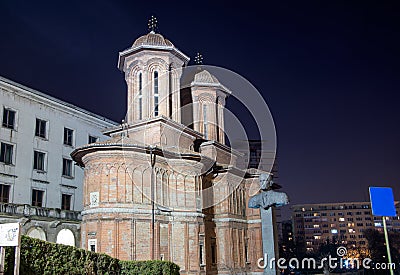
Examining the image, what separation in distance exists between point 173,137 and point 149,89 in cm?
410

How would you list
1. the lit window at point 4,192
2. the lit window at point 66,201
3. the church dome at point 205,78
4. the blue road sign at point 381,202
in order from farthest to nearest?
the church dome at point 205,78 → the lit window at point 66,201 → the lit window at point 4,192 → the blue road sign at point 381,202

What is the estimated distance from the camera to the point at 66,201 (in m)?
34.2

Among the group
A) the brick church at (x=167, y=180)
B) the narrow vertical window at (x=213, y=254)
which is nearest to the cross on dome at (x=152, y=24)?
the brick church at (x=167, y=180)

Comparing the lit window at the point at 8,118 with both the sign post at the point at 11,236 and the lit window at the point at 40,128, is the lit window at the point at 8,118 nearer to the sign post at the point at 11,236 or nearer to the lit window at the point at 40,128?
the lit window at the point at 40,128

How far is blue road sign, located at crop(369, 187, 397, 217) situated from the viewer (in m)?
9.23

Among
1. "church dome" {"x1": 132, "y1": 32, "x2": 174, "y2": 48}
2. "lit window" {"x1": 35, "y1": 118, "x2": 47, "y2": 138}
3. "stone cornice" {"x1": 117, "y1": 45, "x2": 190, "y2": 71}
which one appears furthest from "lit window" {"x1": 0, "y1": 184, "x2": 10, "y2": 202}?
"church dome" {"x1": 132, "y1": 32, "x2": 174, "y2": 48}

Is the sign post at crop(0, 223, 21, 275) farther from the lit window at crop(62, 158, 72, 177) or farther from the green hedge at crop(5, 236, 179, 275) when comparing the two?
the lit window at crop(62, 158, 72, 177)

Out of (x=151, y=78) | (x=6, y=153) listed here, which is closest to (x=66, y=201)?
(x=6, y=153)

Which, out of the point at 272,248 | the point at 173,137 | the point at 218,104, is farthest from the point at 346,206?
the point at 272,248

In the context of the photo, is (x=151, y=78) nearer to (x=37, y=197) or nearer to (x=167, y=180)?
(x=167, y=180)

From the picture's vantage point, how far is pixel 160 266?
18.6m

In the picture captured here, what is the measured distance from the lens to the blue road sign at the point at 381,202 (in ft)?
30.3

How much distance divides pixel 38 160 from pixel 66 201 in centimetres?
438

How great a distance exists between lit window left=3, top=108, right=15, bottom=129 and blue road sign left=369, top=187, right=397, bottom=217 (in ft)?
90.0
